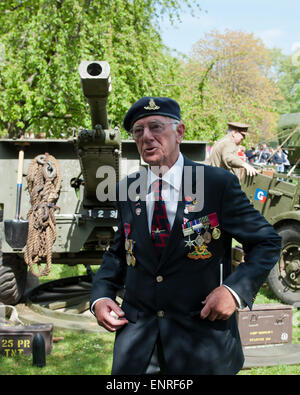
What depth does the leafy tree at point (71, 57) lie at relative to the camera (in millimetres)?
10586

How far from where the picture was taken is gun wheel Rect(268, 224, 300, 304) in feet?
20.3

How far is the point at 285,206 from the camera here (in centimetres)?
686

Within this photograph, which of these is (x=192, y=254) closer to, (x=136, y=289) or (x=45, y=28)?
(x=136, y=289)

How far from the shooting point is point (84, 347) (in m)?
4.91

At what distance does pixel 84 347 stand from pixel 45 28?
8075 mm

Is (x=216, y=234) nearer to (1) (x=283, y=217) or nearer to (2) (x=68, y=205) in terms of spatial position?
(2) (x=68, y=205)

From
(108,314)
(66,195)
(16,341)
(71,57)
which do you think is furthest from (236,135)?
(108,314)

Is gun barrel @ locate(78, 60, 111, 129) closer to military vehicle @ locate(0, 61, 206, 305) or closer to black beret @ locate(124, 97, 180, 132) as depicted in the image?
military vehicle @ locate(0, 61, 206, 305)

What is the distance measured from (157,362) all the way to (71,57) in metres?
9.30

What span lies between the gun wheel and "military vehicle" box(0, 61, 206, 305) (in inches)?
57.5

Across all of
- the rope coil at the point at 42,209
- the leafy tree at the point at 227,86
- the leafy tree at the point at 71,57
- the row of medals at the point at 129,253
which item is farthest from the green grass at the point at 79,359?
the leafy tree at the point at 227,86

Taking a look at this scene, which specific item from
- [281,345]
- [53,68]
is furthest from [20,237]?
[53,68]
